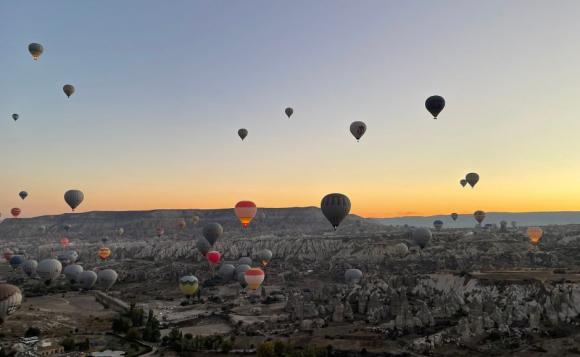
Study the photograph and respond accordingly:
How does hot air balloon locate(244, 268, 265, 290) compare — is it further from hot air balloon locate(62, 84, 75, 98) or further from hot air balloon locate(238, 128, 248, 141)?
hot air balloon locate(62, 84, 75, 98)

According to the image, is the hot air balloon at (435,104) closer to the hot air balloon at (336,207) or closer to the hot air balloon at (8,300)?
the hot air balloon at (336,207)

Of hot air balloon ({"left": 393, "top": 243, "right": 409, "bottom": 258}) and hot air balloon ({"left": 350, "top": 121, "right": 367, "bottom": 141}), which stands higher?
hot air balloon ({"left": 350, "top": 121, "right": 367, "bottom": 141})

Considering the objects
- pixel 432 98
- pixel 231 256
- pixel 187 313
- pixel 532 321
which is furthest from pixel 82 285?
pixel 532 321

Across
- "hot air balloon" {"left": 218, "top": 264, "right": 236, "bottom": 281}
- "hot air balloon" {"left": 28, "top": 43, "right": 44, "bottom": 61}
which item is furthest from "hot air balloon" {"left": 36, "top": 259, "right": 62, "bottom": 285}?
"hot air balloon" {"left": 28, "top": 43, "right": 44, "bottom": 61}

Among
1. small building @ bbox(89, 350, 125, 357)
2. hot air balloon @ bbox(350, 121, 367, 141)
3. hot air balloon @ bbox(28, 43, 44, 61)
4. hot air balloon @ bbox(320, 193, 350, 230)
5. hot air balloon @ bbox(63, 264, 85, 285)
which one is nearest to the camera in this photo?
small building @ bbox(89, 350, 125, 357)

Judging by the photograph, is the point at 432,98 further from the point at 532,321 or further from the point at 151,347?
the point at 151,347

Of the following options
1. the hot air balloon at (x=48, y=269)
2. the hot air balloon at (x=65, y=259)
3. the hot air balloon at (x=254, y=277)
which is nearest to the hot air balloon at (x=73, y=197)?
the hot air balloon at (x=48, y=269)
